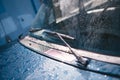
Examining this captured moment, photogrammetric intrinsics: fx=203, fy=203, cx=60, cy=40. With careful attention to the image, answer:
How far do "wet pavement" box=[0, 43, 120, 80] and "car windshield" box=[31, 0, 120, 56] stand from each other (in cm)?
25

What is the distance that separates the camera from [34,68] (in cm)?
193

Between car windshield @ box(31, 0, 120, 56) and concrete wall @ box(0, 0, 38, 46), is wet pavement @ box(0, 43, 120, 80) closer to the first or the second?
car windshield @ box(31, 0, 120, 56)

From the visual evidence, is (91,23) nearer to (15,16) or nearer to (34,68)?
(34,68)

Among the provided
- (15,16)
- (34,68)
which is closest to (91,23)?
(34,68)

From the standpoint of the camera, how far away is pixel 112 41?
1765 mm

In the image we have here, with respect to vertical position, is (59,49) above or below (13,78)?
above

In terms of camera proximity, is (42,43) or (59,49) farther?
(42,43)

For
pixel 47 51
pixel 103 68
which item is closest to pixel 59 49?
pixel 47 51

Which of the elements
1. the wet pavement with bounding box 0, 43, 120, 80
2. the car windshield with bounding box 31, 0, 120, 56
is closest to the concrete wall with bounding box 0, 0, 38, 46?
the wet pavement with bounding box 0, 43, 120, 80

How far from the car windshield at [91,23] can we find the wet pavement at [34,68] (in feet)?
0.83

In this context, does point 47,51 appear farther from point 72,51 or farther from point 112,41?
point 112,41

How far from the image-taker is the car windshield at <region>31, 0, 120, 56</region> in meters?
1.76

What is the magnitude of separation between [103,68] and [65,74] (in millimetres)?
318

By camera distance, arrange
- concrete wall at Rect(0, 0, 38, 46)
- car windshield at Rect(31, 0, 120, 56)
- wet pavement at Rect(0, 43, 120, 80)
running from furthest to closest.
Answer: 1. concrete wall at Rect(0, 0, 38, 46)
2. car windshield at Rect(31, 0, 120, 56)
3. wet pavement at Rect(0, 43, 120, 80)
